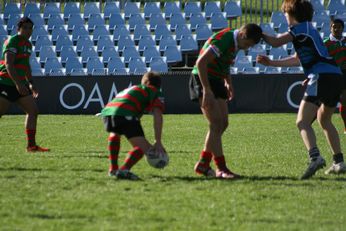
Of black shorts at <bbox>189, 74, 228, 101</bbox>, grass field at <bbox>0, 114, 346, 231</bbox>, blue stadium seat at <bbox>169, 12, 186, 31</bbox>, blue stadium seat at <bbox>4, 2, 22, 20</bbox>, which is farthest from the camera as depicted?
blue stadium seat at <bbox>4, 2, 22, 20</bbox>

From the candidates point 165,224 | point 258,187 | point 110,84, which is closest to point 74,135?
point 110,84

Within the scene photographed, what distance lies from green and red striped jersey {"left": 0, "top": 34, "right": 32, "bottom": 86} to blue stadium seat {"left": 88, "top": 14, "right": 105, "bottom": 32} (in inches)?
514

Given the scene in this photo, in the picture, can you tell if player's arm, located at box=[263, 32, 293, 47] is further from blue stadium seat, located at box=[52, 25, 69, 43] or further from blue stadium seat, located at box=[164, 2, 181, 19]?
blue stadium seat, located at box=[52, 25, 69, 43]

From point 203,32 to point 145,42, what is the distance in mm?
1810

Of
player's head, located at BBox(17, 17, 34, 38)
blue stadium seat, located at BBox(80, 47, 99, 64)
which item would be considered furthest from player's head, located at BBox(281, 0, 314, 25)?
blue stadium seat, located at BBox(80, 47, 99, 64)

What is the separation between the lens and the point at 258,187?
7.29 metres

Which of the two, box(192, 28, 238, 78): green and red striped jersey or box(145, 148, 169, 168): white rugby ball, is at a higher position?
box(192, 28, 238, 78): green and red striped jersey

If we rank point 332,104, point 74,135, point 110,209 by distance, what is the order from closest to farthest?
point 110,209
point 332,104
point 74,135

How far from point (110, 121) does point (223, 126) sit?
4.11ft

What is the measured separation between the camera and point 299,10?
7.99m

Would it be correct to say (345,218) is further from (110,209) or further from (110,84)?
(110,84)

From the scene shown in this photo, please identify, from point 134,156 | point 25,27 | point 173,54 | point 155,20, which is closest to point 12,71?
point 25,27

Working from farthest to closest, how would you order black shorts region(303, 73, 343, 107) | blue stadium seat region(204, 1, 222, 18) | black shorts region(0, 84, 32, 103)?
blue stadium seat region(204, 1, 222, 18) < black shorts region(0, 84, 32, 103) < black shorts region(303, 73, 343, 107)

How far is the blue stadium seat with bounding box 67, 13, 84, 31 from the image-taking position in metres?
24.1
